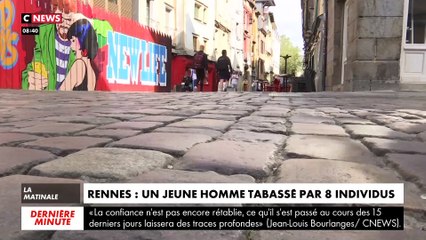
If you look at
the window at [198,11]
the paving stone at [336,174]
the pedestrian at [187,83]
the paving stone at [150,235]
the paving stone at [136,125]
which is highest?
the window at [198,11]

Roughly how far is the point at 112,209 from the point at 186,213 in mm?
222

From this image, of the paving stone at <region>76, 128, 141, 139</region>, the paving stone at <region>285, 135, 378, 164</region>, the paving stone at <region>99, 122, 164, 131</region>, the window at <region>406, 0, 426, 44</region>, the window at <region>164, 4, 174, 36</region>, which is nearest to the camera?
the paving stone at <region>285, 135, 378, 164</region>

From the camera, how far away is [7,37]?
11.0 meters

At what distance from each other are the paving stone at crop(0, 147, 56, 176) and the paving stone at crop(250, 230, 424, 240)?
1161 mm

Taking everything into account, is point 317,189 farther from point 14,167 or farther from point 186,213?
point 14,167

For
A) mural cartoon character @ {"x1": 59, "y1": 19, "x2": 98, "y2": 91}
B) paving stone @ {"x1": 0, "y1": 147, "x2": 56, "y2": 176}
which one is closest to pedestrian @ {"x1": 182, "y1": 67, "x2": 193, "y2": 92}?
mural cartoon character @ {"x1": 59, "y1": 19, "x2": 98, "y2": 91}

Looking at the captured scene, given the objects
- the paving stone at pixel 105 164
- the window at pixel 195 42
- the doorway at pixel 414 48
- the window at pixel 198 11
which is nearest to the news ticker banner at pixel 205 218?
the paving stone at pixel 105 164

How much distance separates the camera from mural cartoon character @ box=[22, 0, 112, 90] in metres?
11.2

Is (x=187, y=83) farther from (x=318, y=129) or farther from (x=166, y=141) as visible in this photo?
(x=166, y=141)

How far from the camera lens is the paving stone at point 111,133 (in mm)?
2842

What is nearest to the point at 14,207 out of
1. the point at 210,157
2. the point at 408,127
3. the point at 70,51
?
the point at 210,157

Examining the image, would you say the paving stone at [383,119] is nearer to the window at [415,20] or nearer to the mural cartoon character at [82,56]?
the window at [415,20]

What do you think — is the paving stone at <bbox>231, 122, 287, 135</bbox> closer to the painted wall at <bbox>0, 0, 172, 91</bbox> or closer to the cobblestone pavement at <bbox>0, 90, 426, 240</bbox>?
the cobblestone pavement at <bbox>0, 90, 426, 240</bbox>

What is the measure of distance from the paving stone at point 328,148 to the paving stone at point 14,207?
1.22m
